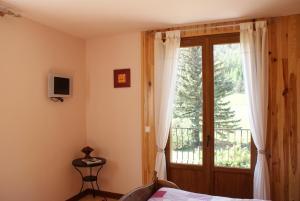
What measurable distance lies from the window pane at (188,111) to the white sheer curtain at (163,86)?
5.9 inches

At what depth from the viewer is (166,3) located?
106 inches

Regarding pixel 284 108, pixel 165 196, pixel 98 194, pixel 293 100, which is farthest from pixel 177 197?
pixel 98 194

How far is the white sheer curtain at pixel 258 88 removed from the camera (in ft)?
10.1

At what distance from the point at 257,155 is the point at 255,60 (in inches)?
47.4

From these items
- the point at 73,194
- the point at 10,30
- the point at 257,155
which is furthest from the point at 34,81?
the point at 257,155

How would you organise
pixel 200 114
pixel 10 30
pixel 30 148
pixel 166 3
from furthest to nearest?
pixel 200 114
pixel 30 148
pixel 10 30
pixel 166 3

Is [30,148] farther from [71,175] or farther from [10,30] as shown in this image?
[10,30]

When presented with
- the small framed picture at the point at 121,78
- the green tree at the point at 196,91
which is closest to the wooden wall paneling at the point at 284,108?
the green tree at the point at 196,91

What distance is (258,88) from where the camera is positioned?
3109 millimetres

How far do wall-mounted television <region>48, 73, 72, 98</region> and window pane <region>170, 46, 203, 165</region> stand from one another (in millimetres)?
1594

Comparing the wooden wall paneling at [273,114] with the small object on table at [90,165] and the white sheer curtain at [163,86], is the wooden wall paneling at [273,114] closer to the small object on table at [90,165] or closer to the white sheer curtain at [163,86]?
the white sheer curtain at [163,86]

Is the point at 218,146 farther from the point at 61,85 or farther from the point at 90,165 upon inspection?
the point at 61,85

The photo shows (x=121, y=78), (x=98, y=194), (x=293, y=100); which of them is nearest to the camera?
(x=293, y=100)

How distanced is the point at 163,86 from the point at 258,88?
1.24 metres
